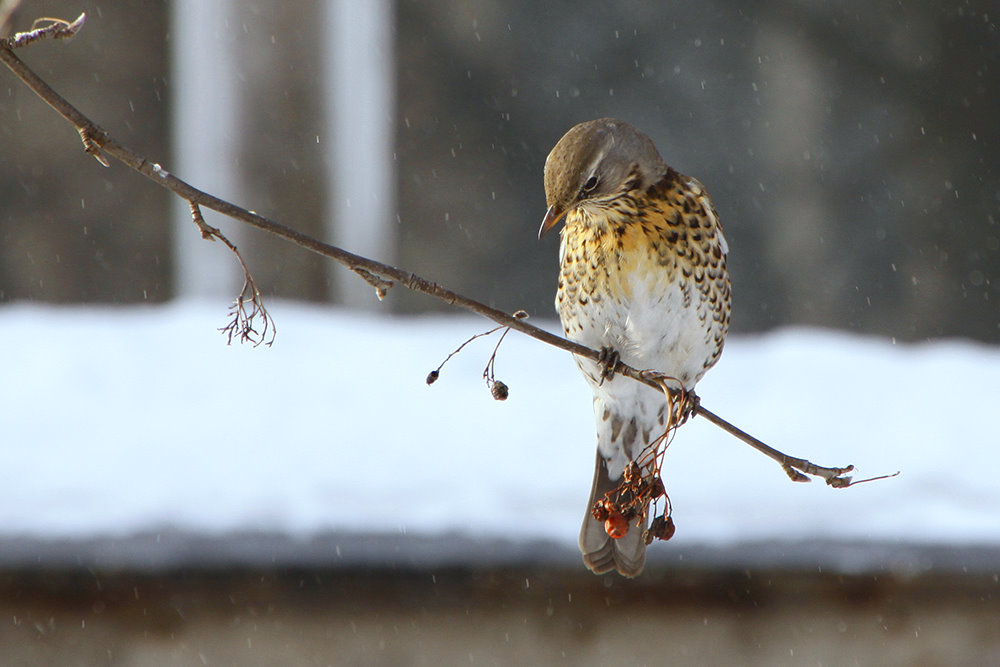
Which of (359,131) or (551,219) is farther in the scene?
(359,131)

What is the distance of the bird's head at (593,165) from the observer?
1.11 meters

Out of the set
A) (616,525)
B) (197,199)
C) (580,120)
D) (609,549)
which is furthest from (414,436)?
(580,120)

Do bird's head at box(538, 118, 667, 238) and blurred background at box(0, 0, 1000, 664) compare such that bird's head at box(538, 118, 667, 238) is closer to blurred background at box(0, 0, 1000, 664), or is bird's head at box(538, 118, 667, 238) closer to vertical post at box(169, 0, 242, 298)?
vertical post at box(169, 0, 242, 298)

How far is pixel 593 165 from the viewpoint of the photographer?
3.92 ft

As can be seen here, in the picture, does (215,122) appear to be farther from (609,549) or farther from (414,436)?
(609,549)

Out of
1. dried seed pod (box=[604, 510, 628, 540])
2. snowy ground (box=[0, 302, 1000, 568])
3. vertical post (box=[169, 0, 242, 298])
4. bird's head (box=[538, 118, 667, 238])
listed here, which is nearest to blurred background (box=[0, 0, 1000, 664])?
vertical post (box=[169, 0, 242, 298])

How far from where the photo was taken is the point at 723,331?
5.60ft

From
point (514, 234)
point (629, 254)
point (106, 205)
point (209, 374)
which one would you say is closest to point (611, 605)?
point (629, 254)

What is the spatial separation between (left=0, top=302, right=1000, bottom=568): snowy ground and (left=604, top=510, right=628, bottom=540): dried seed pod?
0.72 metres

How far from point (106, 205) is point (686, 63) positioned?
315 cm

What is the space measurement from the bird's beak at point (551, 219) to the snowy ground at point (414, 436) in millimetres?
982

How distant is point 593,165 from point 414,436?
57.9 inches

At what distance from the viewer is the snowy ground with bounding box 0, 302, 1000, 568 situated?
2.13 m

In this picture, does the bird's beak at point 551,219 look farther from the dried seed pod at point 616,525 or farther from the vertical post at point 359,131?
the vertical post at point 359,131
